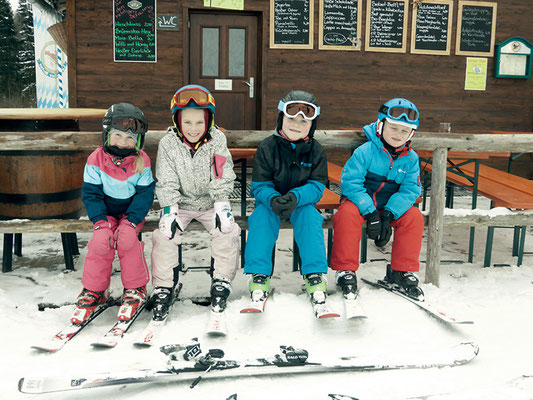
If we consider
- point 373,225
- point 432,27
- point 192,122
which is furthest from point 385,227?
point 432,27

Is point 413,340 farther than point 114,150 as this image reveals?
No

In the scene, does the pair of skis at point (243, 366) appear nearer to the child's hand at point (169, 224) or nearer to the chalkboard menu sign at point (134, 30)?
the child's hand at point (169, 224)

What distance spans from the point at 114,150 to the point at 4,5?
3199 cm

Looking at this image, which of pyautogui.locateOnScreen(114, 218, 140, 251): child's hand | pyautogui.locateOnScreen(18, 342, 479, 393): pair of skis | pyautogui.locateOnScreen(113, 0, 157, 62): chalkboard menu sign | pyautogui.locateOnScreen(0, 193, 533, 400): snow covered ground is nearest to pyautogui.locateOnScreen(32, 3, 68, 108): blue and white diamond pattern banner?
pyautogui.locateOnScreen(113, 0, 157, 62): chalkboard menu sign

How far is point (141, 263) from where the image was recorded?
290 centimetres

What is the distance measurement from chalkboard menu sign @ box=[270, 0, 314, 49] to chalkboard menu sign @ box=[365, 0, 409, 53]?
2.95 feet

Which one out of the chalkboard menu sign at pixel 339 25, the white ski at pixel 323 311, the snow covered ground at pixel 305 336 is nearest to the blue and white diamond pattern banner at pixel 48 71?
the chalkboard menu sign at pixel 339 25

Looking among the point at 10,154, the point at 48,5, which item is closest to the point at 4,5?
the point at 48,5

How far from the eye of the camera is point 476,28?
7367 mm

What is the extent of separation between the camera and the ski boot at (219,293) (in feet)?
9.14

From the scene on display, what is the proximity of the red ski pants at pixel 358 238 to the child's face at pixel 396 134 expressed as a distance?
45 cm

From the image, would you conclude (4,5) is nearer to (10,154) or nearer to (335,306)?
(10,154)

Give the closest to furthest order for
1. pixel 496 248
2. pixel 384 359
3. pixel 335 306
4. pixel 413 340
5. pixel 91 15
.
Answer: pixel 384 359 → pixel 413 340 → pixel 335 306 → pixel 496 248 → pixel 91 15

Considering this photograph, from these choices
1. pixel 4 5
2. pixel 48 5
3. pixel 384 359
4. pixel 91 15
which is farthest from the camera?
pixel 4 5
